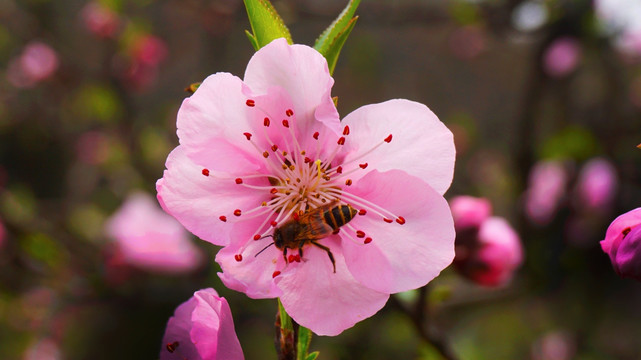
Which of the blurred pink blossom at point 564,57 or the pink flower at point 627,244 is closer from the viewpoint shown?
the pink flower at point 627,244

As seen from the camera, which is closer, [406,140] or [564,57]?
[406,140]


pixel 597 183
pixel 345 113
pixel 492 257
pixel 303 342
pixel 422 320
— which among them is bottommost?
pixel 345 113

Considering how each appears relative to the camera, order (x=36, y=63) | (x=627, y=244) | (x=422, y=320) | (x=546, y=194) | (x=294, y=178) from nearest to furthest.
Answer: (x=627, y=244) → (x=294, y=178) → (x=422, y=320) → (x=546, y=194) → (x=36, y=63)

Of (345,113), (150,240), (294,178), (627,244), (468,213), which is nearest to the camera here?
(627,244)

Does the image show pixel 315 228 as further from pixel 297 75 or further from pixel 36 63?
pixel 36 63

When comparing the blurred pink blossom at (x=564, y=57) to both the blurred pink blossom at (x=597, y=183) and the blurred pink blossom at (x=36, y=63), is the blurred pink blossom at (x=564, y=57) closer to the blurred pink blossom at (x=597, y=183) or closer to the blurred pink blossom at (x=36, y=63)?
the blurred pink blossom at (x=597, y=183)

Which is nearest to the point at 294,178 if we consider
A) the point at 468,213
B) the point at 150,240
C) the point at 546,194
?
the point at 468,213

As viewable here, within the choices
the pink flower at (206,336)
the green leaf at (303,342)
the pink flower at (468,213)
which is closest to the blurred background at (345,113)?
the pink flower at (468,213)
